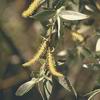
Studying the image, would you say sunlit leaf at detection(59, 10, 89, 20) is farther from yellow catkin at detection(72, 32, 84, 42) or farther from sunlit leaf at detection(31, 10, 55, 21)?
yellow catkin at detection(72, 32, 84, 42)

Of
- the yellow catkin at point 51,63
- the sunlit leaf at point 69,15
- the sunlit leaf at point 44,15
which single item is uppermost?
the sunlit leaf at point 44,15

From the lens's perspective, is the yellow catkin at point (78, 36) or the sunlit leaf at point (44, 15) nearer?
the sunlit leaf at point (44, 15)

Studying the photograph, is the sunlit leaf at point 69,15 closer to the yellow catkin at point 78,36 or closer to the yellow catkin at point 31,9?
the yellow catkin at point 31,9

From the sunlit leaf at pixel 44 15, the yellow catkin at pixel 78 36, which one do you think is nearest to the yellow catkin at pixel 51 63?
the sunlit leaf at pixel 44 15

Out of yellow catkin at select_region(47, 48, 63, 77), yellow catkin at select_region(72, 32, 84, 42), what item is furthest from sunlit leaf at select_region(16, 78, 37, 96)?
yellow catkin at select_region(72, 32, 84, 42)

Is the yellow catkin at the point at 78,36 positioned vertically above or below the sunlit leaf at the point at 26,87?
below

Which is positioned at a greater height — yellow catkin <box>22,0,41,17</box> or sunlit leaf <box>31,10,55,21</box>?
yellow catkin <box>22,0,41,17</box>

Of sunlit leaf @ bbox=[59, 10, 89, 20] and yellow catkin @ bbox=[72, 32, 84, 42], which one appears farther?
yellow catkin @ bbox=[72, 32, 84, 42]

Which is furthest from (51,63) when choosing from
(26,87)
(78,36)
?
(78,36)

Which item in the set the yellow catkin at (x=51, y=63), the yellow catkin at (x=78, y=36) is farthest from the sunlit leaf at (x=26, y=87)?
the yellow catkin at (x=78, y=36)

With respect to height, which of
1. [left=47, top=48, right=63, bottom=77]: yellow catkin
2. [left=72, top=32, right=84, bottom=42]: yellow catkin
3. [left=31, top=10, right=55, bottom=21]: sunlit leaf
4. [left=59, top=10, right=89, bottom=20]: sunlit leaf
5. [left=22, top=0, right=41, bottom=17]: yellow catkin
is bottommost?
[left=72, top=32, right=84, bottom=42]: yellow catkin

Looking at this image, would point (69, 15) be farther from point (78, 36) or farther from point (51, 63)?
point (78, 36)

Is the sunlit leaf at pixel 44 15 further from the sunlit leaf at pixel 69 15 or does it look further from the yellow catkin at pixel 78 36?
the yellow catkin at pixel 78 36

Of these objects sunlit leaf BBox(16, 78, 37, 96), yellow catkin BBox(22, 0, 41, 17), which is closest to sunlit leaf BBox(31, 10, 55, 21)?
yellow catkin BBox(22, 0, 41, 17)
